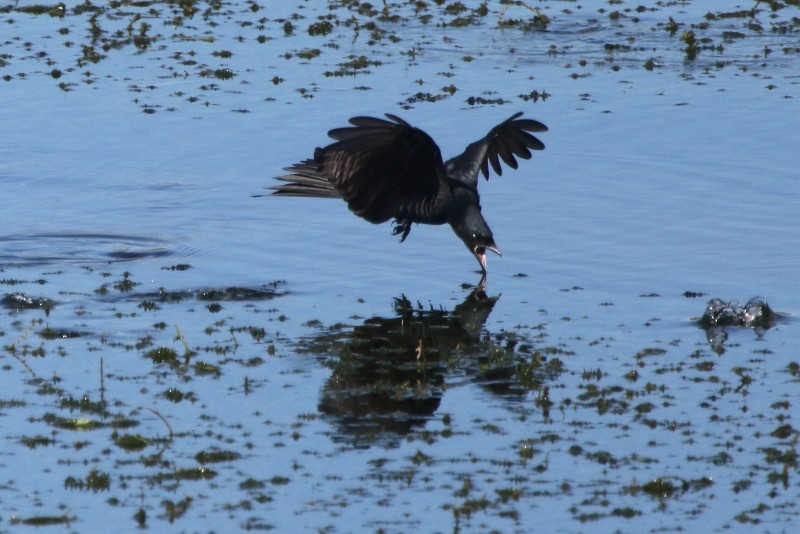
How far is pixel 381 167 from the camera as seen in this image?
32.1 ft

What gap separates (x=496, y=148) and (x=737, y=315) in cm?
278

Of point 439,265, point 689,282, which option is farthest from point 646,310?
point 439,265

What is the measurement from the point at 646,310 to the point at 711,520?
315 cm

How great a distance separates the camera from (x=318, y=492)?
21.0 ft

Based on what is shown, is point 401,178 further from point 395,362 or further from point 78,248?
point 78,248

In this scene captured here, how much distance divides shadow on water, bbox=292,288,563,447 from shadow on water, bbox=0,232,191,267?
2.00 metres

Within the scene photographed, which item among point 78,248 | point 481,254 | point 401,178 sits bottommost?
point 78,248

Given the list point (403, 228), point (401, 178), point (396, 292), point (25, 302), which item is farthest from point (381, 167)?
point (25, 302)

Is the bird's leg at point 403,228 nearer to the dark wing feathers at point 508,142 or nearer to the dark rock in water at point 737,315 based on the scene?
the dark wing feathers at point 508,142

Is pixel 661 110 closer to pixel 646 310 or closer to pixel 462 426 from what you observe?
pixel 646 310

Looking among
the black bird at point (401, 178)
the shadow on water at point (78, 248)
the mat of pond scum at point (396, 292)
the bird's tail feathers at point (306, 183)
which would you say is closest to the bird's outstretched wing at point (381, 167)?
the black bird at point (401, 178)

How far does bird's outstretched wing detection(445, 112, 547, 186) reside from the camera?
10.6m

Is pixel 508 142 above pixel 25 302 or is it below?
above

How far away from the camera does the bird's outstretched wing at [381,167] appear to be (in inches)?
366
